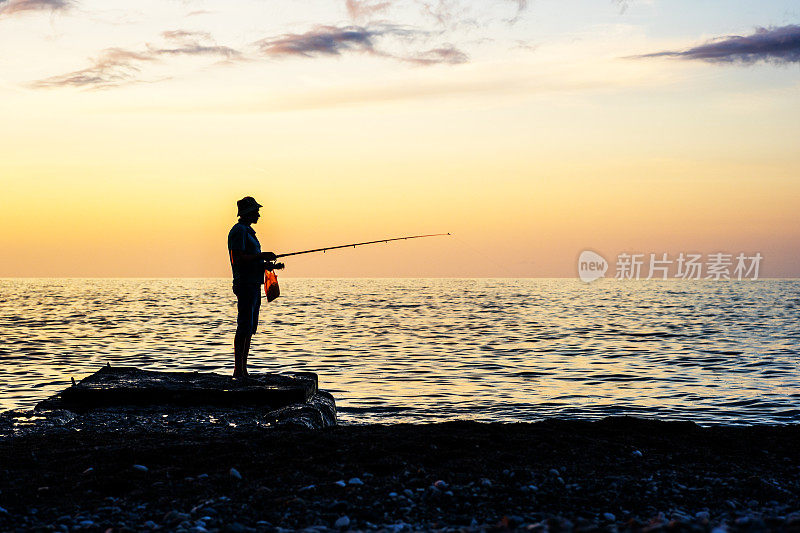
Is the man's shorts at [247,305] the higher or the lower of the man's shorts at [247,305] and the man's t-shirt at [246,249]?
the lower

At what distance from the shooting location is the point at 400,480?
583 cm

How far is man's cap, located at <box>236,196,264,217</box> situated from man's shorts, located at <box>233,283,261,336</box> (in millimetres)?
956

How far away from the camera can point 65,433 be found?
795cm

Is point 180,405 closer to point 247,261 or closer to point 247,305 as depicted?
point 247,305

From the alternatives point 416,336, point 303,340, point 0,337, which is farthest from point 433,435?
point 0,337

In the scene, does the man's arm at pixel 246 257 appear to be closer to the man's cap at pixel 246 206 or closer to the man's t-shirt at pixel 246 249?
the man's t-shirt at pixel 246 249

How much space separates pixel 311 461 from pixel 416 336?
19.8 meters

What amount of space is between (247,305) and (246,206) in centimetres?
130

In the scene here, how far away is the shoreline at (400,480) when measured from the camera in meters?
Result: 5.03

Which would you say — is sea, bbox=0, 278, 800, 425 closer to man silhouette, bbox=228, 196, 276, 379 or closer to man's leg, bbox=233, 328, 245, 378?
man's leg, bbox=233, 328, 245, 378

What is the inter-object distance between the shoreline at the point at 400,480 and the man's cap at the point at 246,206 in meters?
3.20

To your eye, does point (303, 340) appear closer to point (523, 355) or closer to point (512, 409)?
point (523, 355)

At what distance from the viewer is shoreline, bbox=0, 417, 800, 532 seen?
16.5 feet

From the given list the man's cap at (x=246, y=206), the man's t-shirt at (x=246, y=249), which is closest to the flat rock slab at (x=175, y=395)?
the man's t-shirt at (x=246, y=249)
